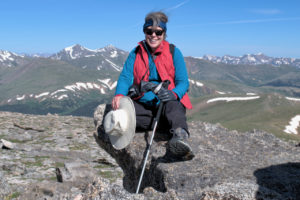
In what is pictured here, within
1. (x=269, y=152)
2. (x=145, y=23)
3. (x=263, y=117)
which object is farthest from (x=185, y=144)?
(x=263, y=117)

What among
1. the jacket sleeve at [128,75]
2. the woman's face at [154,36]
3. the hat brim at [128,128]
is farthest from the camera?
the jacket sleeve at [128,75]

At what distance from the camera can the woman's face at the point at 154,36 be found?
868 cm

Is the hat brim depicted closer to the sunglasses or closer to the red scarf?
the red scarf

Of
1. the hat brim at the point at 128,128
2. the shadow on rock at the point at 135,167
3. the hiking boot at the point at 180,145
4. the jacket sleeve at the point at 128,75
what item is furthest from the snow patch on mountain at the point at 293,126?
the hat brim at the point at 128,128

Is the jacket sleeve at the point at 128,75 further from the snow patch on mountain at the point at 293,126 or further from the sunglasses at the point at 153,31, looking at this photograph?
the snow patch on mountain at the point at 293,126

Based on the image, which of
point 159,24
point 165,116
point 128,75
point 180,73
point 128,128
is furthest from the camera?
point 128,75

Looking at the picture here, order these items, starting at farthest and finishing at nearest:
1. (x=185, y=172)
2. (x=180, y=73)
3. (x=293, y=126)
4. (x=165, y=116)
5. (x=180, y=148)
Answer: (x=293, y=126) < (x=180, y=73) < (x=165, y=116) < (x=180, y=148) < (x=185, y=172)

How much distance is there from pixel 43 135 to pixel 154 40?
61.7ft

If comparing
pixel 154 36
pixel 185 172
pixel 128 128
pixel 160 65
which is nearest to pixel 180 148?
pixel 185 172

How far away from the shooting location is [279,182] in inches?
256

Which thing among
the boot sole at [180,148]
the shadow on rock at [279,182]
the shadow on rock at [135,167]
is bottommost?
the shadow on rock at [135,167]

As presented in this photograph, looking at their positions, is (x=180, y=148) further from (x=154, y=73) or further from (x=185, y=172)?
(x=154, y=73)

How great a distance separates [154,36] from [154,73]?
1174mm

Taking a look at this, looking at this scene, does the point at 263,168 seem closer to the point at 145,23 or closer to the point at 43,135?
the point at 145,23
